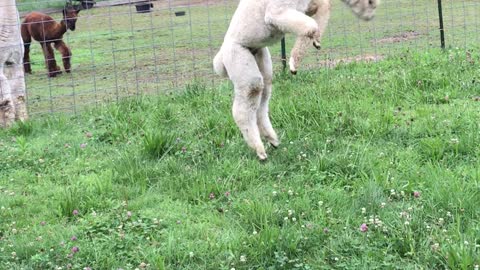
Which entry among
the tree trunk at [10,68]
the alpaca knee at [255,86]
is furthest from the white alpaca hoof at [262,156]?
the tree trunk at [10,68]

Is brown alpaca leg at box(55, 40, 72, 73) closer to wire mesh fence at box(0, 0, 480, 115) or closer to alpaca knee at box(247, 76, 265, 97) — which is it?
wire mesh fence at box(0, 0, 480, 115)

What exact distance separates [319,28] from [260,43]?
0.45 meters

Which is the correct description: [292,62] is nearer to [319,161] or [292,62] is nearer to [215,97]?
[319,161]

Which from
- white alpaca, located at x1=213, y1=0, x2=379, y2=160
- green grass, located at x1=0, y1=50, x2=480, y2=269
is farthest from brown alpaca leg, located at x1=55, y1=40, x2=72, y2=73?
white alpaca, located at x1=213, y1=0, x2=379, y2=160

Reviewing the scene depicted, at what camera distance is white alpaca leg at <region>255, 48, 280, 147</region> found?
5168 millimetres

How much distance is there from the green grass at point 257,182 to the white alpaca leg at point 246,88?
20cm

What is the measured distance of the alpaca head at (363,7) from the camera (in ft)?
15.4

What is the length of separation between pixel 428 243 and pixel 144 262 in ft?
4.99

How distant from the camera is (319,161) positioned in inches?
189

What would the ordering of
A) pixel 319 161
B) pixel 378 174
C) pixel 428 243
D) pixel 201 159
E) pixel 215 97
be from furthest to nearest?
pixel 215 97
pixel 201 159
pixel 319 161
pixel 378 174
pixel 428 243

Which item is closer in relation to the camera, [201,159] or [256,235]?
[256,235]

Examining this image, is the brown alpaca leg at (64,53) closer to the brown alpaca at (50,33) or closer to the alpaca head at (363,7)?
the brown alpaca at (50,33)

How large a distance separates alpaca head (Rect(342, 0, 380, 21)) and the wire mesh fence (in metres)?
3.25

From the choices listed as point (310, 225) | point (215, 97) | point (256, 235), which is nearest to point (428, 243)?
point (310, 225)
